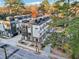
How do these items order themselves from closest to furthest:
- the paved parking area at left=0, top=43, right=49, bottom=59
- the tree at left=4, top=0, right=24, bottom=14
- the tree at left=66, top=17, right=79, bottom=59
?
1. the tree at left=66, top=17, right=79, bottom=59
2. the paved parking area at left=0, top=43, right=49, bottom=59
3. the tree at left=4, top=0, right=24, bottom=14

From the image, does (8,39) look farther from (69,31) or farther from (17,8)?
(69,31)

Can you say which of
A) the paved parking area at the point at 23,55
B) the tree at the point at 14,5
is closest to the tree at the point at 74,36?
the paved parking area at the point at 23,55

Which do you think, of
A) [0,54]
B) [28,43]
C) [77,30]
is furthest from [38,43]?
[77,30]

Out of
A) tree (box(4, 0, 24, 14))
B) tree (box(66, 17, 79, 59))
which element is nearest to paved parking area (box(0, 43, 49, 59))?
tree (box(66, 17, 79, 59))

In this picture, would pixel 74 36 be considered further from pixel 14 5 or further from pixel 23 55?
pixel 14 5

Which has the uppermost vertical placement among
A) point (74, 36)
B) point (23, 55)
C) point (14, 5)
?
point (14, 5)

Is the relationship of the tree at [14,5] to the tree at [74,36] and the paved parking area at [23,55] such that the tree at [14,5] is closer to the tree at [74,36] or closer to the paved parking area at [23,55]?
the paved parking area at [23,55]

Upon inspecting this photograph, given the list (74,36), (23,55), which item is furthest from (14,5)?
(74,36)

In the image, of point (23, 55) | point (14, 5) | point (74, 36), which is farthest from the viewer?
point (14, 5)

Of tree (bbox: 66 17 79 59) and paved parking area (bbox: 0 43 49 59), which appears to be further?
paved parking area (bbox: 0 43 49 59)

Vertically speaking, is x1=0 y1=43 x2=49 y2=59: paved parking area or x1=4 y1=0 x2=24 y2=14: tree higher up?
x1=4 y1=0 x2=24 y2=14: tree

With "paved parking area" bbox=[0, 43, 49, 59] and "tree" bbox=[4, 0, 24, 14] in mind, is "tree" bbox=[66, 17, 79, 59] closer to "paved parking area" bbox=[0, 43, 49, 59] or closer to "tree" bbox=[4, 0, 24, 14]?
"paved parking area" bbox=[0, 43, 49, 59]

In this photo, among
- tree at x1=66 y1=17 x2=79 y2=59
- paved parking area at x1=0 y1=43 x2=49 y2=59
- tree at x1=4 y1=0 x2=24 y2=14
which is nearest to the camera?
tree at x1=66 y1=17 x2=79 y2=59
